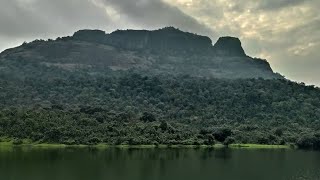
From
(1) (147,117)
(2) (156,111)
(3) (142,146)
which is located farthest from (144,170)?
(2) (156,111)

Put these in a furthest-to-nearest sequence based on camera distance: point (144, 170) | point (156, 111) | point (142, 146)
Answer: point (156, 111), point (142, 146), point (144, 170)

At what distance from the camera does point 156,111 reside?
494ft

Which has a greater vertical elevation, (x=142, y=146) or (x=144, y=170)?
(x=142, y=146)

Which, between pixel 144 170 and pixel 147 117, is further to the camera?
pixel 147 117

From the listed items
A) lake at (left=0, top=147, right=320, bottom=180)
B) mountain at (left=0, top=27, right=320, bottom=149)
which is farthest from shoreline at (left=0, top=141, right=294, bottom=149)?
lake at (left=0, top=147, right=320, bottom=180)

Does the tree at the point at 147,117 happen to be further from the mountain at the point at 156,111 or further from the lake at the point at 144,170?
the lake at the point at 144,170

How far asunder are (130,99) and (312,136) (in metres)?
70.4

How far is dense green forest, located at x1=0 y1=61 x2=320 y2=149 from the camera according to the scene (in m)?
104

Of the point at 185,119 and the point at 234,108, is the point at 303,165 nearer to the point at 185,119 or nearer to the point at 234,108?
the point at 185,119

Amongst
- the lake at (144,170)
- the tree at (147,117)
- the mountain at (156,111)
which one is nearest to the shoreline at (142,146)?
the mountain at (156,111)

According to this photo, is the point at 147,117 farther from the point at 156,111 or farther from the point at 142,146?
the point at 142,146

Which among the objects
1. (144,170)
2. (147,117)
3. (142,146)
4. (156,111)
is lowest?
(144,170)

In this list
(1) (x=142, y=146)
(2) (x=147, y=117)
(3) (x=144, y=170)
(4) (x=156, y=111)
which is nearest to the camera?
(3) (x=144, y=170)

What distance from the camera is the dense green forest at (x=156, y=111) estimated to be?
343ft
